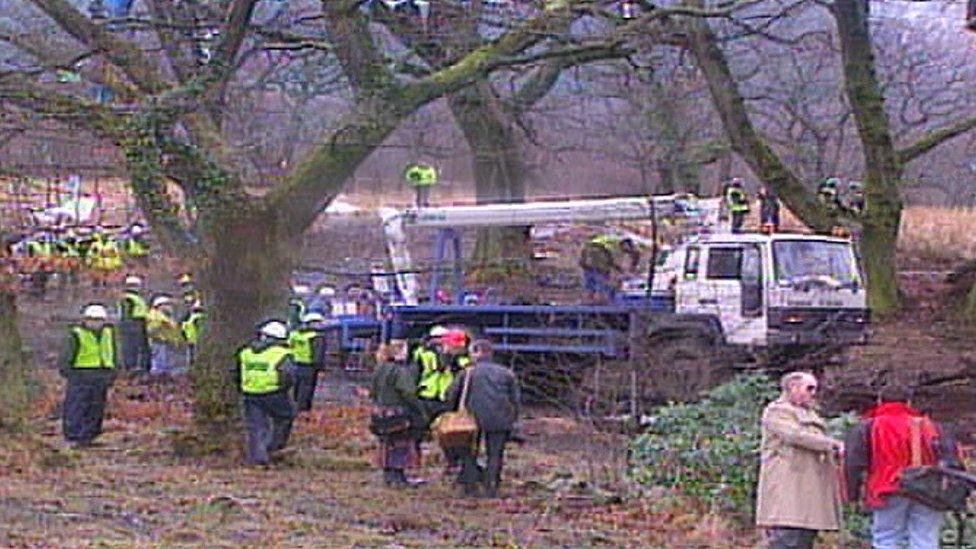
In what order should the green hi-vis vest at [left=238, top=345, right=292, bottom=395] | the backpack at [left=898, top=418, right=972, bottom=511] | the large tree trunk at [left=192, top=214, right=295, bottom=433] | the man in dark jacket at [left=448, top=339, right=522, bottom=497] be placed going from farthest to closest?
the large tree trunk at [left=192, top=214, right=295, bottom=433] < the green hi-vis vest at [left=238, top=345, right=292, bottom=395] < the man in dark jacket at [left=448, top=339, right=522, bottom=497] < the backpack at [left=898, top=418, right=972, bottom=511]

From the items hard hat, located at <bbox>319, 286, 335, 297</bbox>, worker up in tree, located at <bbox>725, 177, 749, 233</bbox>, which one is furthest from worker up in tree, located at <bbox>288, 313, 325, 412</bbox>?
worker up in tree, located at <bbox>725, 177, 749, 233</bbox>

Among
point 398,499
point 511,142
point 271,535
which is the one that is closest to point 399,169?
point 511,142

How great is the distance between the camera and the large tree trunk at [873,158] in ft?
103

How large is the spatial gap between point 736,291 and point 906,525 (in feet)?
45.0

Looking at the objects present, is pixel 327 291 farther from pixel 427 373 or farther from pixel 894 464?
pixel 894 464

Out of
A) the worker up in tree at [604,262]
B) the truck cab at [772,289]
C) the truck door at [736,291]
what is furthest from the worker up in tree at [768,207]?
the truck door at [736,291]

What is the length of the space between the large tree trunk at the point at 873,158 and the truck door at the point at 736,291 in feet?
24.2

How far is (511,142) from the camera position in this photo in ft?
104

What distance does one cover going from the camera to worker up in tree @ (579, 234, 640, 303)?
26.1 m

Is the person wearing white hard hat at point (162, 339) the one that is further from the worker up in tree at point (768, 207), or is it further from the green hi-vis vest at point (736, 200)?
the worker up in tree at point (768, 207)

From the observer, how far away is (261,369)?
1834 centimetres

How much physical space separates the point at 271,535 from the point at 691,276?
13068 millimetres

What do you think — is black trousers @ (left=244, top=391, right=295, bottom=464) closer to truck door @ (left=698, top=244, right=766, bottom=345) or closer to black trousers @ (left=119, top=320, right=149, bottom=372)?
truck door @ (left=698, top=244, right=766, bottom=345)

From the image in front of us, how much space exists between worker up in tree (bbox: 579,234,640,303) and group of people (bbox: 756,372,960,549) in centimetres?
1379
